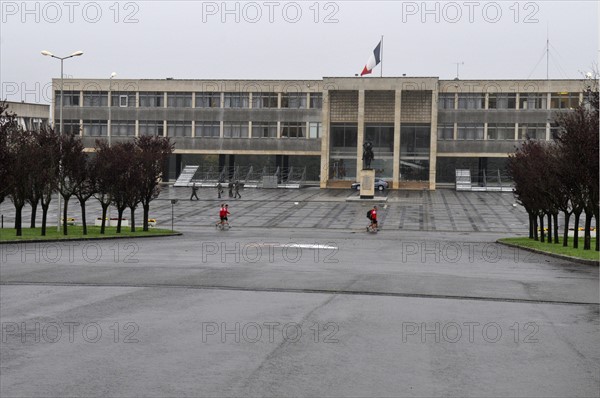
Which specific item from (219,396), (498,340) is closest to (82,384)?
(219,396)

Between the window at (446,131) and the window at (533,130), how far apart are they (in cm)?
713

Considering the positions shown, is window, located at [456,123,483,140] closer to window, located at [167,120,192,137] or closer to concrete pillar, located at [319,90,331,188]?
concrete pillar, located at [319,90,331,188]

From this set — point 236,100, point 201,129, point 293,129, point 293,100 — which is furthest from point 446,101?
point 201,129

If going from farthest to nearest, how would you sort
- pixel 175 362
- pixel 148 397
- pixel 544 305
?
pixel 544 305 → pixel 175 362 → pixel 148 397

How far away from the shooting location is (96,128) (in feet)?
307

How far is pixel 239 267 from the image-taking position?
22891 mm

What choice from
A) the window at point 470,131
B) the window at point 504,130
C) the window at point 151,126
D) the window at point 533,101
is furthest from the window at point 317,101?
the window at point 533,101

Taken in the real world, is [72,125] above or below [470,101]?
below

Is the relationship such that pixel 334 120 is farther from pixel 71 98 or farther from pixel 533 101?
pixel 71 98

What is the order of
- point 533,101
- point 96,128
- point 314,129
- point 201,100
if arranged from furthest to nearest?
1. point 96,128
2. point 201,100
3. point 314,129
4. point 533,101

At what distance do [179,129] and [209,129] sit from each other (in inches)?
135

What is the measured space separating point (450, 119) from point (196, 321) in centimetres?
7811

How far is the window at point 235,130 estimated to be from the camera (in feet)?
301

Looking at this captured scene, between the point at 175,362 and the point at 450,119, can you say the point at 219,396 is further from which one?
the point at 450,119
